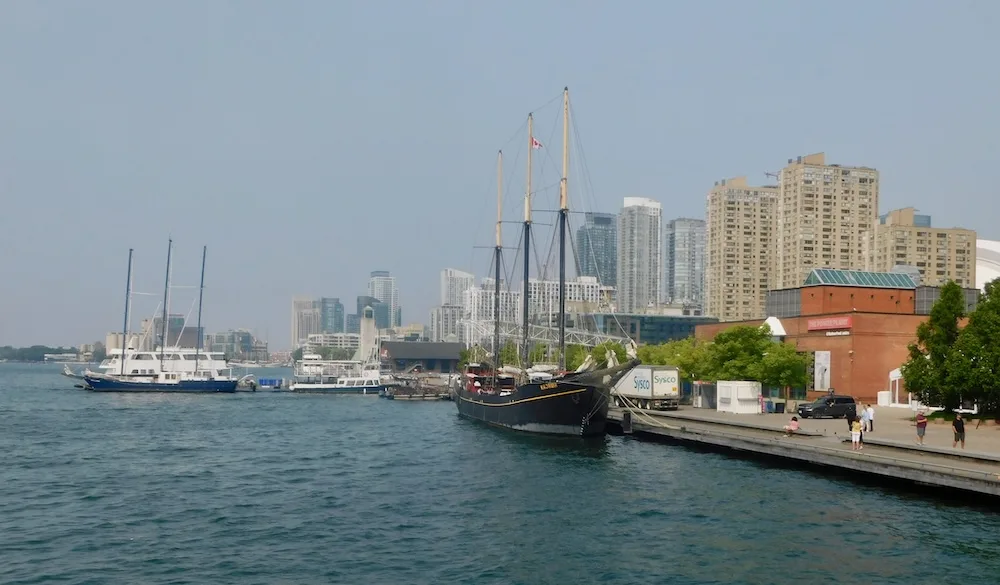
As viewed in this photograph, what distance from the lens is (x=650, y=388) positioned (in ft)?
249

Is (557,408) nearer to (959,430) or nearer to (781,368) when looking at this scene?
(781,368)

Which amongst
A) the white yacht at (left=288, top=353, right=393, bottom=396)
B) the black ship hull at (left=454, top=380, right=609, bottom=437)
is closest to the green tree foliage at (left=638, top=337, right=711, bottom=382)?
the black ship hull at (left=454, top=380, right=609, bottom=437)

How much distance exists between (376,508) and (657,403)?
42794 millimetres

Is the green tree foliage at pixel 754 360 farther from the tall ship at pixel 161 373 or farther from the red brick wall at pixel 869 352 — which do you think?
the tall ship at pixel 161 373

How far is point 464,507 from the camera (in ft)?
125

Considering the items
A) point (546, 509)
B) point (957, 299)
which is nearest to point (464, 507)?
point (546, 509)

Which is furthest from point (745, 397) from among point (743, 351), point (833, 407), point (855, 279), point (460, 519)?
point (460, 519)

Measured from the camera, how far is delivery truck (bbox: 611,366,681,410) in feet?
250

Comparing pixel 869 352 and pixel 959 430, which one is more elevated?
pixel 869 352

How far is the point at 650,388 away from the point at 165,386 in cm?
7970

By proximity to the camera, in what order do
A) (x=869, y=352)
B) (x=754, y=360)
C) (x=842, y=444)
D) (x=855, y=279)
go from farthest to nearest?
(x=855, y=279)
(x=869, y=352)
(x=754, y=360)
(x=842, y=444)

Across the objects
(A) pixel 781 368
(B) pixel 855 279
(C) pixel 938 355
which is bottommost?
(A) pixel 781 368

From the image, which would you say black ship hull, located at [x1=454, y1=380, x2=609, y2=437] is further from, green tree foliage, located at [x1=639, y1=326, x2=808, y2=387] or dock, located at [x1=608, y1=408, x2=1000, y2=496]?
green tree foliage, located at [x1=639, y1=326, x2=808, y2=387]

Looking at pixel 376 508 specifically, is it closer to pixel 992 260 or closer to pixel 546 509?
pixel 546 509
